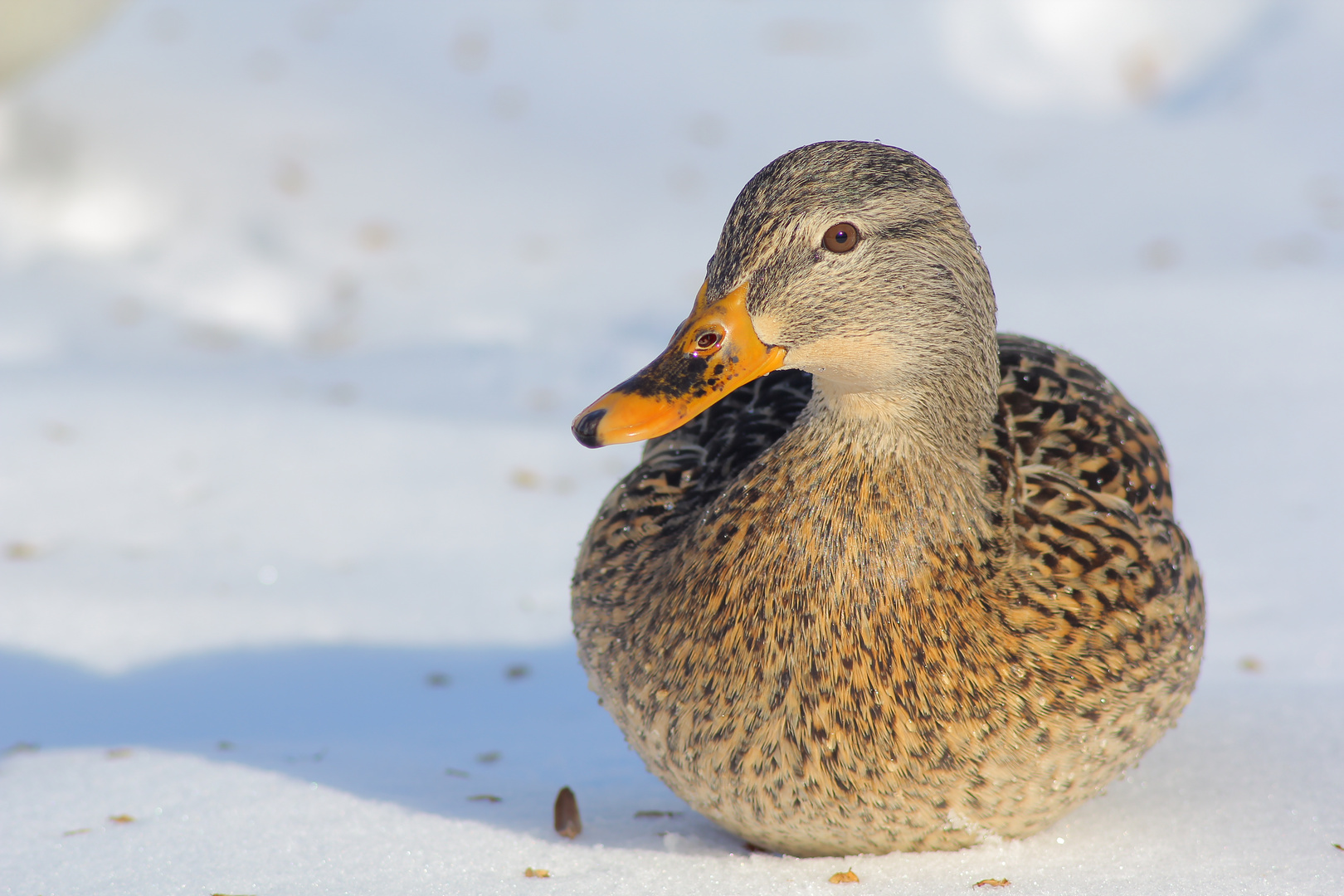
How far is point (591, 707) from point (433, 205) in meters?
4.72

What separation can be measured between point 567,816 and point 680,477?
2.57 ft

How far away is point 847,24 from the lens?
10.0 metres

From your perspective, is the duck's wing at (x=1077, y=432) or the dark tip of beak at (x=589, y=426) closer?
the dark tip of beak at (x=589, y=426)

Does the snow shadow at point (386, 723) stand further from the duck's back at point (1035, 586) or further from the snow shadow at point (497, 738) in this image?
the duck's back at point (1035, 586)

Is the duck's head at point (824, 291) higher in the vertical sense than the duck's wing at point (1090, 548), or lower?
higher


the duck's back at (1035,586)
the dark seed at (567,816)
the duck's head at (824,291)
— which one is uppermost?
the duck's head at (824,291)

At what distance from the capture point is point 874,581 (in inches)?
104

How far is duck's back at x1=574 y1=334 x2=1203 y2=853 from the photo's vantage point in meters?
2.67

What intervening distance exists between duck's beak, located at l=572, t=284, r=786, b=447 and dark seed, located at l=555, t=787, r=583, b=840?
3.46 ft

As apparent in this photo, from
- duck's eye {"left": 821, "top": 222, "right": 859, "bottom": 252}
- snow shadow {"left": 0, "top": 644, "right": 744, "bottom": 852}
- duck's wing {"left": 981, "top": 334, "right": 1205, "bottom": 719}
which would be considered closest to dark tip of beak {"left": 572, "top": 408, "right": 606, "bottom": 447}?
duck's eye {"left": 821, "top": 222, "right": 859, "bottom": 252}

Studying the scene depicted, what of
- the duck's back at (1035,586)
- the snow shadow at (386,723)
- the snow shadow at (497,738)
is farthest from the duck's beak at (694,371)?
the snow shadow at (386,723)

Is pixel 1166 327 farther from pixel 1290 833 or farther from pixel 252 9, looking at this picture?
pixel 252 9

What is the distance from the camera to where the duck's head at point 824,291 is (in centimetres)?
251

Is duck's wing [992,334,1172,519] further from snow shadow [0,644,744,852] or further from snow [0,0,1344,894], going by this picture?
snow shadow [0,644,744,852]
